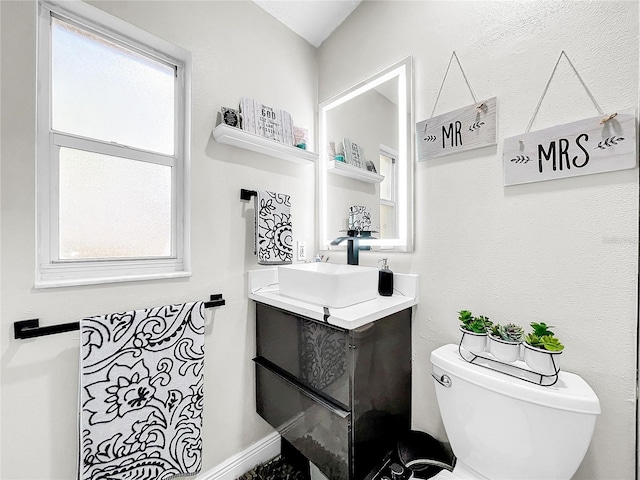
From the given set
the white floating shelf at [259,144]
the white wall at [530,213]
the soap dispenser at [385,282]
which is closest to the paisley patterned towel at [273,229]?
the white floating shelf at [259,144]

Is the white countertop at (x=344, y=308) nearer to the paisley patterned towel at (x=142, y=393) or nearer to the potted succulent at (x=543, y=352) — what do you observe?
the paisley patterned towel at (x=142, y=393)

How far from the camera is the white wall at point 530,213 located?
2.89 feet

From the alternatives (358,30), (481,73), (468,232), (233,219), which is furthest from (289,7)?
(468,232)

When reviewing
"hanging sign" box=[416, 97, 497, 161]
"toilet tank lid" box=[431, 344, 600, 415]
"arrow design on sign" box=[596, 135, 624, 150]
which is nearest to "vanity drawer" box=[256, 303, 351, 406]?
"toilet tank lid" box=[431, 344, 600, 415]

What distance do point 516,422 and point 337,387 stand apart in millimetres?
586

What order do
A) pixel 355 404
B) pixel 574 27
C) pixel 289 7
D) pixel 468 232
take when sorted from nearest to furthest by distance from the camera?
pixel 574 27 → pixel 355 404 → pixel 468 232 → pixel 289 7

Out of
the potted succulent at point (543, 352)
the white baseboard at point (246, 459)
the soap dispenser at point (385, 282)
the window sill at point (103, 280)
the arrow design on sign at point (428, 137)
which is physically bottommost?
the white baseboard at point (246, 459)

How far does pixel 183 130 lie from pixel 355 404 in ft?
4.62

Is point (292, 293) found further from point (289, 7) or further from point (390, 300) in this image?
point (289, 7)

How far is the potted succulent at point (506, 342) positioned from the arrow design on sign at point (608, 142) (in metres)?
0.64

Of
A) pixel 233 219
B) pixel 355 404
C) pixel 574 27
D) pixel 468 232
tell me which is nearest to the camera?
pixel 574 27

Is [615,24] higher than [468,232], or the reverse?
[615,24]

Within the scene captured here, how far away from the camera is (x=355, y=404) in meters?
1.07

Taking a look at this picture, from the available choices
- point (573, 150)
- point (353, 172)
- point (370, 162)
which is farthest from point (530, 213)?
point (353, 172)
